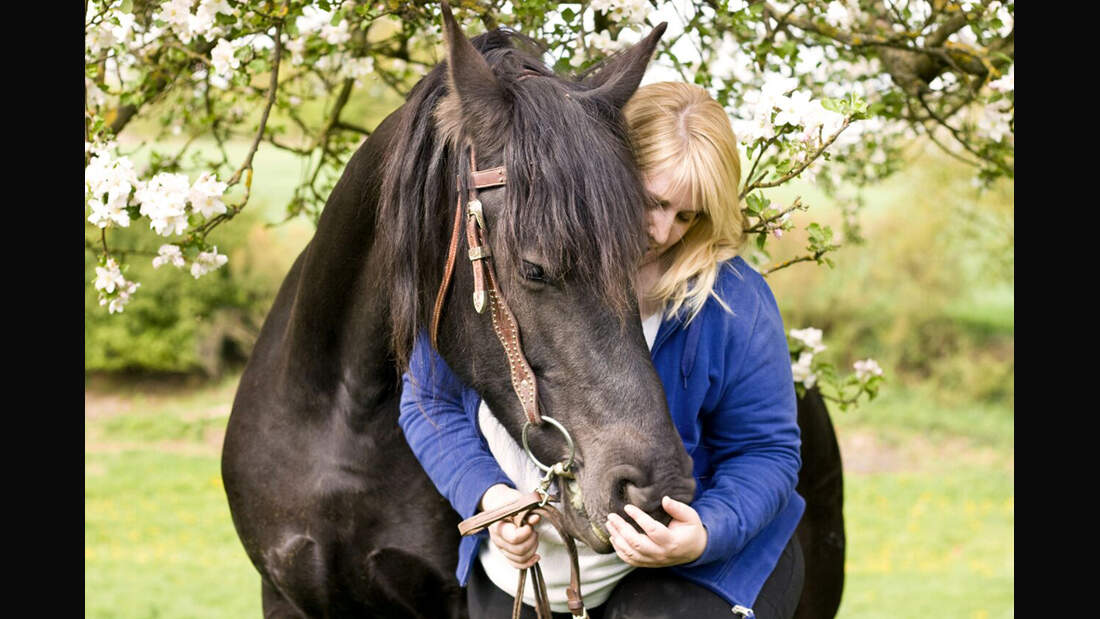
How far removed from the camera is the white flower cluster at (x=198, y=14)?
116 inches

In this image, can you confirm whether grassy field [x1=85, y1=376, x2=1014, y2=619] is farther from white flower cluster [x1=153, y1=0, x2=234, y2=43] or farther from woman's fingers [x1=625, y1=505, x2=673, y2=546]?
woman's fingers [x1=625, y1=505, x2=673, y2=546]

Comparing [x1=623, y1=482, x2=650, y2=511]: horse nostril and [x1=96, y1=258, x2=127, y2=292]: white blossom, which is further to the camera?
[x1=96, y1=258, x2=127, y2=292]: white blossom

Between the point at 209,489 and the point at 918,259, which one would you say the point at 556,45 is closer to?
the point at 209,489

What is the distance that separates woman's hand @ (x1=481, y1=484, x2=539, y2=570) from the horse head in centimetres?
13

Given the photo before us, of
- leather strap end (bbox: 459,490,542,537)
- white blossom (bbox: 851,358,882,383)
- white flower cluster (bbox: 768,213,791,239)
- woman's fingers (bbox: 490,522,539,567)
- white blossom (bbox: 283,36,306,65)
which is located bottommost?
white blossom (bbox: 851,358,882,383)

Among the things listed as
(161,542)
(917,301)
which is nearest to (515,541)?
(161,542)

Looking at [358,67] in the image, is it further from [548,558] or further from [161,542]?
[161,542]

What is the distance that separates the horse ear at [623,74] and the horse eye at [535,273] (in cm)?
44

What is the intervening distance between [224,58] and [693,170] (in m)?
1.56

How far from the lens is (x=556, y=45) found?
3166mm

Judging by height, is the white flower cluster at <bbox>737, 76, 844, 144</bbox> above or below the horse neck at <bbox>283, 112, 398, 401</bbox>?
above

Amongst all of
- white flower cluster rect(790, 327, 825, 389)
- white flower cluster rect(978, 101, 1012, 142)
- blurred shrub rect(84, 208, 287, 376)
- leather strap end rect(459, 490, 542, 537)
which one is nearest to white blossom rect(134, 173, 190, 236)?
leather strap end rect(459, 490, 542, 537)

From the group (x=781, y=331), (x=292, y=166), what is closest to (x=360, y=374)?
(x=781, y=331)

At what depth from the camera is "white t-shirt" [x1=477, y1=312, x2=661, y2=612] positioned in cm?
230
